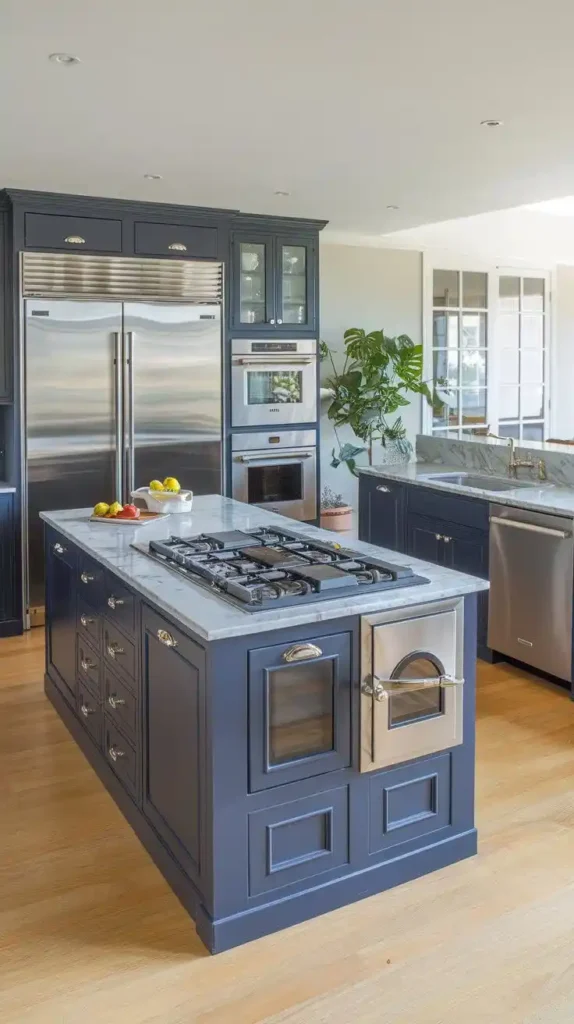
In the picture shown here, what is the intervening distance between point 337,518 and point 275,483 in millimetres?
1191

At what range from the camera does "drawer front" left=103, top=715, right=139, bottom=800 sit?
2965mm

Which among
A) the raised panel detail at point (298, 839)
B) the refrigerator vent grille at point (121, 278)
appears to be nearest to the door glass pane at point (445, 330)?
the refrigerator vent grille at point (121, 278)

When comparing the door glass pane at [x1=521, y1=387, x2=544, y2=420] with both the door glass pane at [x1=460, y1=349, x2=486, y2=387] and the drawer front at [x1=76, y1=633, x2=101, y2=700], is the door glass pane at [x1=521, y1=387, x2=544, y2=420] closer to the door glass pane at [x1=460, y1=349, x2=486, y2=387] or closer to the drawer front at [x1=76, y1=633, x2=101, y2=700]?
the door glass pane at [x1=460, y1=349, x2=486, y2=387]

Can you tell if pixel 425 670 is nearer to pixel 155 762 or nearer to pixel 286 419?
pixel 155 762

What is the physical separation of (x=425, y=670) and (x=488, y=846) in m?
0.68

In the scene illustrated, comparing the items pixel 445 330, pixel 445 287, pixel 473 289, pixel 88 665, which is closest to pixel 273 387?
pixel 445 330

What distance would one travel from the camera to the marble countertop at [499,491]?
4195 millimetres

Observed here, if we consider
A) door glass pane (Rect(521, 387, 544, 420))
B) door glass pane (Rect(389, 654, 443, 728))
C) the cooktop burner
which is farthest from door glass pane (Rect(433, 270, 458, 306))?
door glass pane (Rect(389, 654, 443, 728))

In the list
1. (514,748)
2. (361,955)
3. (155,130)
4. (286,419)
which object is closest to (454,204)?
(286,419)

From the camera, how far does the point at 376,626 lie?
2.54 metres

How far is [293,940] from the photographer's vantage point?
2.42 metres

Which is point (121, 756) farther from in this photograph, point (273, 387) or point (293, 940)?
point (273, 387)

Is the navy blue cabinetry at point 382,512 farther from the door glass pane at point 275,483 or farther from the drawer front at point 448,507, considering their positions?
the door glass pane at point 275,483

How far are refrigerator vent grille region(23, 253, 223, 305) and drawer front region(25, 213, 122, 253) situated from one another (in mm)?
55
